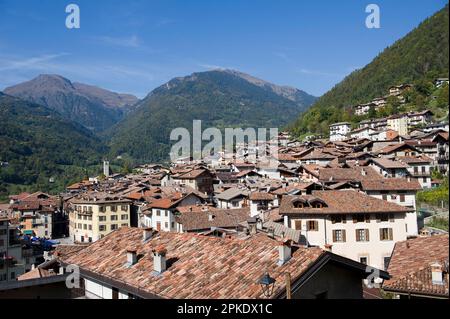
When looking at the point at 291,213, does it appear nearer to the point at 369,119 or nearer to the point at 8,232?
the point at 8,232

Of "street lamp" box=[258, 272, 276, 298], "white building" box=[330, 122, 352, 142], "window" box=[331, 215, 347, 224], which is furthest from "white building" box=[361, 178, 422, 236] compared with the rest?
"white building" box=[330, 122, 352, 142]

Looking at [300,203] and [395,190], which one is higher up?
[395,190]

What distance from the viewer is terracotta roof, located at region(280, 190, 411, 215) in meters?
25.5

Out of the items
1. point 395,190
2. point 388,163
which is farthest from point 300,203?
point 388,163

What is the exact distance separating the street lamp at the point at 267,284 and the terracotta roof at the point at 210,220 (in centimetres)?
2432

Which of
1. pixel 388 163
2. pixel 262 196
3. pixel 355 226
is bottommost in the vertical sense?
pixel 355 226

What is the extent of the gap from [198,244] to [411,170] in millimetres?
34357

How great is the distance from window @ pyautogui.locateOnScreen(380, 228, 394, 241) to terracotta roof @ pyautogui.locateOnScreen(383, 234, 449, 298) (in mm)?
10481

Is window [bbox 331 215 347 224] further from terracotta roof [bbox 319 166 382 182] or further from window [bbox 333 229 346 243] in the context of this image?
terracotta roof [bbox 319 166 382 182]

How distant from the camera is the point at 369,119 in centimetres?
9050

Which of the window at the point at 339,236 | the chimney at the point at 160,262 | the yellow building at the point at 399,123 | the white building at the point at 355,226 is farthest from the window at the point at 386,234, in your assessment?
the yellow building at the point at 399,123

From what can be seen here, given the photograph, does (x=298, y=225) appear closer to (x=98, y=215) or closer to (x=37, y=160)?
(x=98, y=215)

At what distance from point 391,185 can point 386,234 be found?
5.88 meters

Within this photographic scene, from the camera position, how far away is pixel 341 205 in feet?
85.6
